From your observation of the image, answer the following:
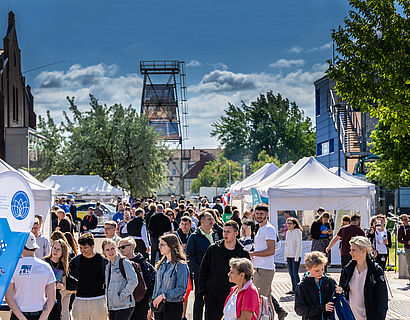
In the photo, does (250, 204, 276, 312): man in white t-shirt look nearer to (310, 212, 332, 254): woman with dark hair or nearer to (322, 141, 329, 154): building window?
(310, 212, 332, 254): woman with dark hair

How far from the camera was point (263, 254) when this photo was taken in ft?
32.7

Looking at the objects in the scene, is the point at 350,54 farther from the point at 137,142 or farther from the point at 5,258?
the point at 137,142

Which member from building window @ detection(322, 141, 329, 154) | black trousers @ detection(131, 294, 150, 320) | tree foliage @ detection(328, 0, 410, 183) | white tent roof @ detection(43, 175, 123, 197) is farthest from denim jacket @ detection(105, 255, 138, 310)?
building window @ detection(322, 141, 329, 154)

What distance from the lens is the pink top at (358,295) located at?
23.4ft

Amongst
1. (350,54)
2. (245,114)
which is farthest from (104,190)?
(245,114)

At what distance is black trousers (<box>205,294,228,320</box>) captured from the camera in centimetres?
806

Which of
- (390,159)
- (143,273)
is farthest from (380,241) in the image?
(390,159)

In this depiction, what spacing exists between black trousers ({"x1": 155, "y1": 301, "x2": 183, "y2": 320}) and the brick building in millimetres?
47423

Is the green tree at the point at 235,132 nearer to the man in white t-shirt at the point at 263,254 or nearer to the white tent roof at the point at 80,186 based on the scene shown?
the white tent roof at the point at 80,186

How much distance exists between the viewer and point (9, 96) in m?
62.3

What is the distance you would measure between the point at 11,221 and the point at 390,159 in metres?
29.1

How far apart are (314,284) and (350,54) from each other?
7.26 meters

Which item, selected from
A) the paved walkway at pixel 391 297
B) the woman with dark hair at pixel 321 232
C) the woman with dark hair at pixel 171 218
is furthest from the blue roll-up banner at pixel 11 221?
the woman with dark hair at pixel 171 218

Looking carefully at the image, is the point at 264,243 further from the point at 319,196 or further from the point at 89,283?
the point at 319,196
